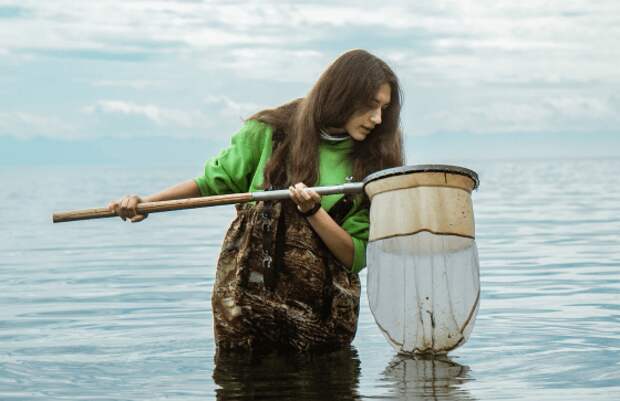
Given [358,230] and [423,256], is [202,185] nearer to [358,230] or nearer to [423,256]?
[358,230]

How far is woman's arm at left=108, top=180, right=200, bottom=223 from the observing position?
22.2ft

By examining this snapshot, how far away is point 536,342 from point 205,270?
706 centimetres

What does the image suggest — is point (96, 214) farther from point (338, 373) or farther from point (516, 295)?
point (516, 295)

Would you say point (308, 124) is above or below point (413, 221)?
above

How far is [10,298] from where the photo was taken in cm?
1234

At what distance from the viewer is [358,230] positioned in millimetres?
6820

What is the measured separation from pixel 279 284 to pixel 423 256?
89cm

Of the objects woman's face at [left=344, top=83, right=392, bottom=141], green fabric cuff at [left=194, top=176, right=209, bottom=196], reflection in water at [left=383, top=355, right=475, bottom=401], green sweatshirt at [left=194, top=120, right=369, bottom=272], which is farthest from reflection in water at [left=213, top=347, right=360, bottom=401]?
woman's face at [left=344, top=83, right=392, bottom=141]

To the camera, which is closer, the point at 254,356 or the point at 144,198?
the point at 144,198

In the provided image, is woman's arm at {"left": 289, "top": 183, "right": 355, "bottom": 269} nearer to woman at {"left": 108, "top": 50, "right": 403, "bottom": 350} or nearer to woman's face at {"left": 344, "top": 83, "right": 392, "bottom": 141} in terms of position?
woman at {"left": 108, "top": 50, "right": 403, "bottom": 350}

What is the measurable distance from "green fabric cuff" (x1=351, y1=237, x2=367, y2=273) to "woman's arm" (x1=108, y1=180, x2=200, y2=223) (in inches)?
38.3

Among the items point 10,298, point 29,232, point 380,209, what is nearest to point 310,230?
point 380,209

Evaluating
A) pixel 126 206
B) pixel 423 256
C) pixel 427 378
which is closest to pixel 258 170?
pixel 126 206

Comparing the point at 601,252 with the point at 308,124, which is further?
the point at 601,252
